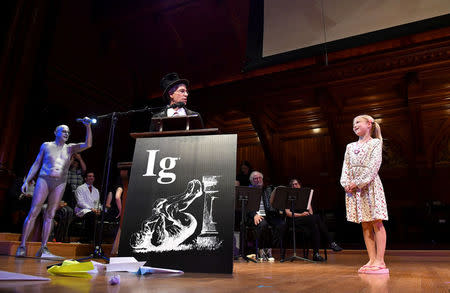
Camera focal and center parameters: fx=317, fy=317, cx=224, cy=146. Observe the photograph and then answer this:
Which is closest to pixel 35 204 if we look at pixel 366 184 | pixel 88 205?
pixel 88 205

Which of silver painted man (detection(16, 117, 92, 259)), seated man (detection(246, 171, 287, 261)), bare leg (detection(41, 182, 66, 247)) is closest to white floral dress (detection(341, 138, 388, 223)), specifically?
seated man (detection(246, 171, 287, 261))

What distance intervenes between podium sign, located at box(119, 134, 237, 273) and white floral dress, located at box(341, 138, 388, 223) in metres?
1.38

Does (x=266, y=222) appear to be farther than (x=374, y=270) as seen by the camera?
Yes

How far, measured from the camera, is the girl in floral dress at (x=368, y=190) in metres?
2.49

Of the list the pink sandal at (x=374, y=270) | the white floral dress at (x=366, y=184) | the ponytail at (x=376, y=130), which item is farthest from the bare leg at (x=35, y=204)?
the ponytail at (x=376, y=130)

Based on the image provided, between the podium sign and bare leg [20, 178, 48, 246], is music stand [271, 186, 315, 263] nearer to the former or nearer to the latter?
the podium sign

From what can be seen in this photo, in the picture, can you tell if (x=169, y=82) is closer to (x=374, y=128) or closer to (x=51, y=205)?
(x=374, y=128)

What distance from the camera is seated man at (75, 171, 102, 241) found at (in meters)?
5.20

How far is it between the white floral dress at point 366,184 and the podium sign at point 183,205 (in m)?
1.38

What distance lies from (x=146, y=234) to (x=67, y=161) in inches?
111

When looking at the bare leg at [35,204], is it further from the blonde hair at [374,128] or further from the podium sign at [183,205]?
the blonde hair at [374,128]

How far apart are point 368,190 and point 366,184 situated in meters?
0.06

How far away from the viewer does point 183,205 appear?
5.61 feet

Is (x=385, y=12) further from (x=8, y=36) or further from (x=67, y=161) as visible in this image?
(x=8, y=36)
